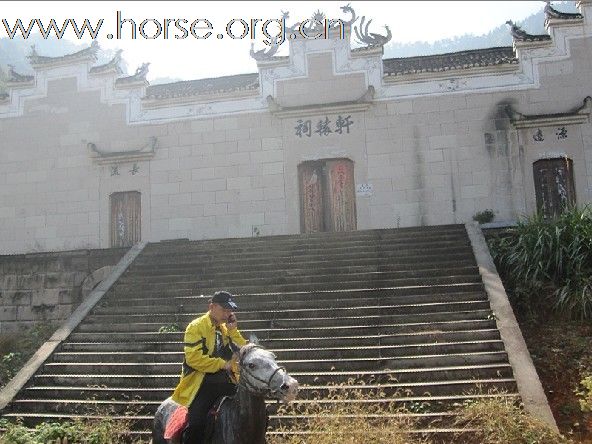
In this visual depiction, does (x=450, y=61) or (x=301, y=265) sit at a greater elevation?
(x=450, y=61)

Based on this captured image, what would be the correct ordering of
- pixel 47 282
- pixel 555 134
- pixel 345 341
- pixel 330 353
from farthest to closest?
pixel 555 134 < pixel 47 282 < pixel 345 341 < pixel 330 353

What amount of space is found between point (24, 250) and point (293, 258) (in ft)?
31.3

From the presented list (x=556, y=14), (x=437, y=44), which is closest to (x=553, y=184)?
(x=556, y=14)

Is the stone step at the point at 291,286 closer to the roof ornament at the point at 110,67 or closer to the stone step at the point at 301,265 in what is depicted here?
the stone step at the point at 301,265

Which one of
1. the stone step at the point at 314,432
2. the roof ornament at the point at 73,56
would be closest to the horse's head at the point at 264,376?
the stone step at the point at 314,432

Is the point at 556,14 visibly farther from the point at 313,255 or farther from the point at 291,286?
the point at 291,286

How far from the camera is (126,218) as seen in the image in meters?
16.0

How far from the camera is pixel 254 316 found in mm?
8844

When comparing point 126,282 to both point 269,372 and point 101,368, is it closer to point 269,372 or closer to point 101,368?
point 101,368

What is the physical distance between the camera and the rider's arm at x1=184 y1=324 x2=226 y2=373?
4285mm

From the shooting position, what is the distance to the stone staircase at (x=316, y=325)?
273 inches

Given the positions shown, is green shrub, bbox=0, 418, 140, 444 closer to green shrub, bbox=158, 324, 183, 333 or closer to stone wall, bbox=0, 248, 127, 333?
green shrub, bbox=158, 324, 183, 333

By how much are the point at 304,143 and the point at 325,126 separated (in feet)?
2.40

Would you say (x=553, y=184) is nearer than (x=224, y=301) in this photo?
No
